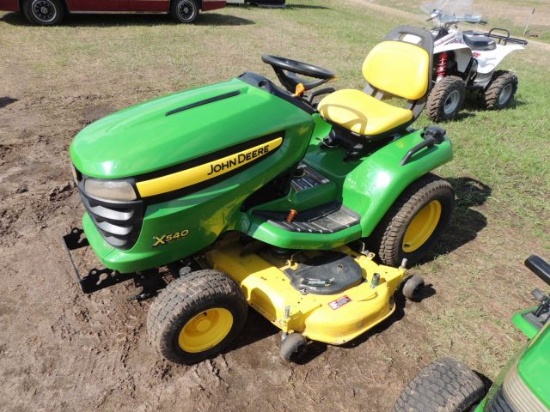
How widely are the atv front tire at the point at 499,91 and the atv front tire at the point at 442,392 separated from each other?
5.66 metres

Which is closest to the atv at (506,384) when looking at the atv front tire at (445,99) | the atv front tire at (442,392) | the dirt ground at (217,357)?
the atv front tire at (442,392)

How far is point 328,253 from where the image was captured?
2930mm

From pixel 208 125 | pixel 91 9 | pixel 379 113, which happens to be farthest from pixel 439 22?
pixel 91 9

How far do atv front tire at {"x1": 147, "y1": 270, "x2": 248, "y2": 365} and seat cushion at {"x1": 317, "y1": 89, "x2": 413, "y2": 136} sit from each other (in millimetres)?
1396

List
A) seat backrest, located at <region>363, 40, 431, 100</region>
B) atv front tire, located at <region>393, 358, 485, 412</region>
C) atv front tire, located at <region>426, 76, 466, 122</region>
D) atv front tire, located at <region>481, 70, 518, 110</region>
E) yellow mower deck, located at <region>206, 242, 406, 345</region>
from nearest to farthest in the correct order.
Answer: atv front tire, located at <region>393, 358, 485, 412</region>, yellow mower deck, located at <region>206, 242, 406, 345</region>, seat backrest, located at <region>363, 40, 431, 100</region>, atv front tire, located at <region>426, 76, 466, 122</region>, atv front tire, located at <region>481, 70, 518, 110</region>

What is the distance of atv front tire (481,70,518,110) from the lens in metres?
6.71

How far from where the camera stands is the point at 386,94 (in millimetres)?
3686

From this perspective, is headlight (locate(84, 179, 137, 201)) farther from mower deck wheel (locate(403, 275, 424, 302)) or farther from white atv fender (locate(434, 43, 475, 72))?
white atv fender (locate(434, 43, 475, 72))

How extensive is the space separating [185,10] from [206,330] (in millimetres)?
10068

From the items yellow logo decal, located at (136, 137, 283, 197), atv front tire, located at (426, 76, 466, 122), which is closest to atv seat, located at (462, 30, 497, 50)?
atv front tire, located at (426, 76, 466, 122)

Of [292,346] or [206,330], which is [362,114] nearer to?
[292,346]

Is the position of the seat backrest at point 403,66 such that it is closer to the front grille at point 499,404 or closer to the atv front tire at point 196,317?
the atv front tire at point 196,317

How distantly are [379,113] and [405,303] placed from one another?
51.6 inches

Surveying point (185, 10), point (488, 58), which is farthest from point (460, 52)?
point (185, 10)
